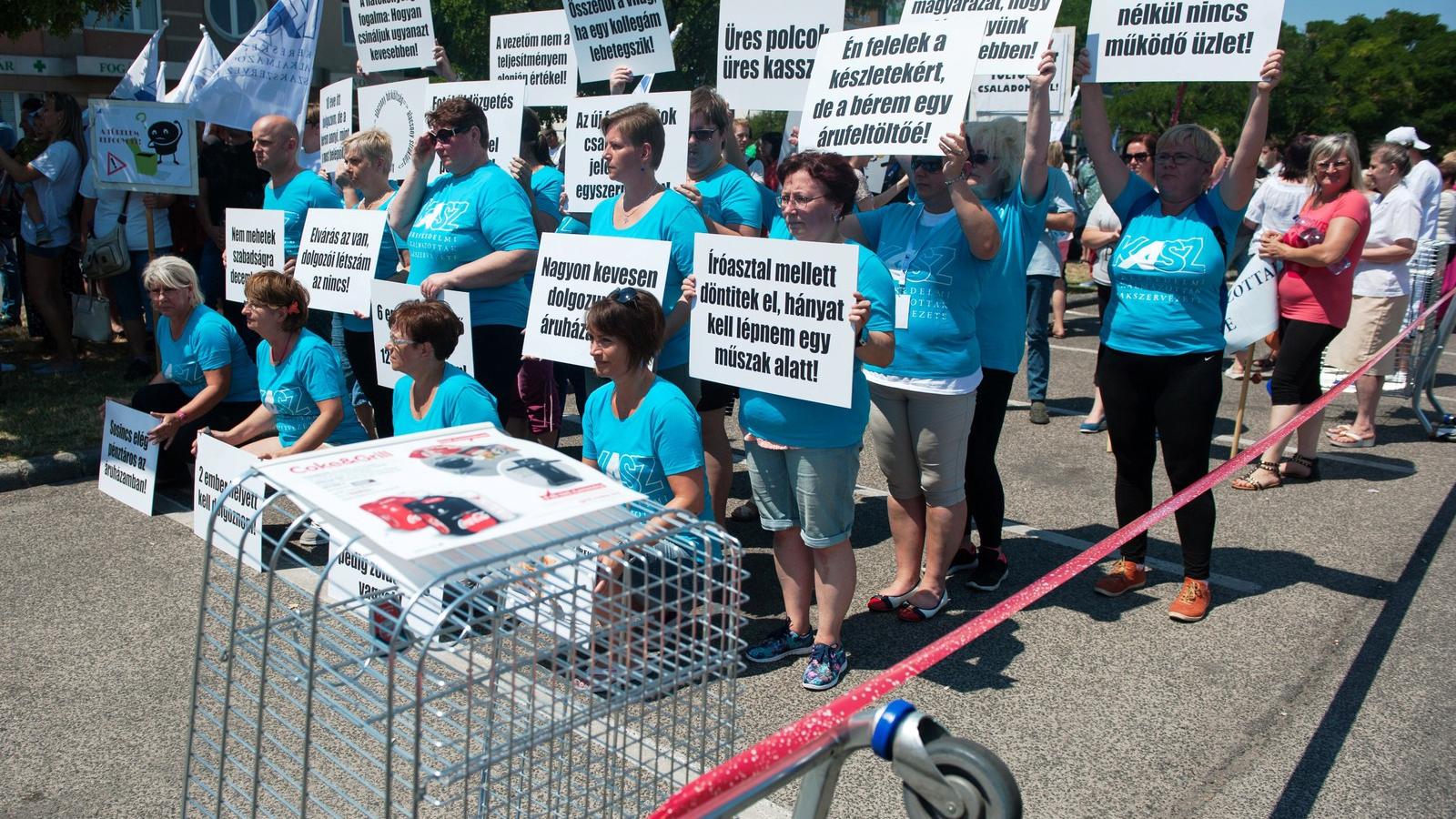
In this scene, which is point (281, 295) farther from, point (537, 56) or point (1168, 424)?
point (1168, 424)

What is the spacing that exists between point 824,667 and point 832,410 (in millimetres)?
924

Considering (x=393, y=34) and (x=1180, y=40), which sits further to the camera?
(x=393, y=34)

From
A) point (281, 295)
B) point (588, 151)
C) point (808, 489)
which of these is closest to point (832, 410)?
point (808, 489)

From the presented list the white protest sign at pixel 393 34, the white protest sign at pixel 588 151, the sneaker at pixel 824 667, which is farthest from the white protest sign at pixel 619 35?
the sneaker at pixel 824 667

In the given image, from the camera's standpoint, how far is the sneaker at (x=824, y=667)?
4066mm

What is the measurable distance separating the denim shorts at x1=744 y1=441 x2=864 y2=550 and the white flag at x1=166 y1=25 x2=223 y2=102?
6624 mm

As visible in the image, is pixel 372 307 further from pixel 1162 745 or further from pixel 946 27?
pixel 1162 745

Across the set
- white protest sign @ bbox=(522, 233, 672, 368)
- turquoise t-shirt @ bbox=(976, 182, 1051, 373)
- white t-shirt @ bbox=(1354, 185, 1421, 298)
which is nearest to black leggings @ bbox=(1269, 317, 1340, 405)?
white t-shirt @ bbox=(1354, 185, 1421, 298)

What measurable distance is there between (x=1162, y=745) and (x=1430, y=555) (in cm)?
265

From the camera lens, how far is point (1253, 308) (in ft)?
21.3

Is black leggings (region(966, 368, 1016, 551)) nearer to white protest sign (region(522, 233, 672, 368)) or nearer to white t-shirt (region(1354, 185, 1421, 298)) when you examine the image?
white protest sign (region(522, 233, 672, 368))

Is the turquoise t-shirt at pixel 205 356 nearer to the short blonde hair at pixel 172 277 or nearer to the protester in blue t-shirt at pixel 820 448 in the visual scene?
the short blonde hair at pixel 172 277

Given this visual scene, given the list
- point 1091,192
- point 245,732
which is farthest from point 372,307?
point 1091,192

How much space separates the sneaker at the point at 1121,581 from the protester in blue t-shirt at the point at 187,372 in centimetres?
446
